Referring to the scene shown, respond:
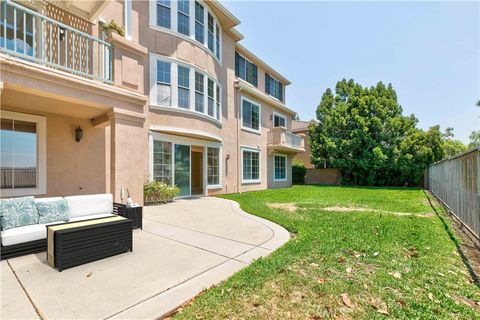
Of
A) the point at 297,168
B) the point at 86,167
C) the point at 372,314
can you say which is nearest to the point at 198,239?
the point at 372,314

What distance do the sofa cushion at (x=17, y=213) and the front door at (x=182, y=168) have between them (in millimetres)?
6887

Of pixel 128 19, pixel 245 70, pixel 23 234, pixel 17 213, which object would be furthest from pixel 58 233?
pixel 245 70

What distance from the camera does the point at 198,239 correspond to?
5051 millimetres

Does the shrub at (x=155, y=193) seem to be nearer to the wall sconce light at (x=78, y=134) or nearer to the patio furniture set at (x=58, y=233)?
the wall sconce light at (x=78, y=134)

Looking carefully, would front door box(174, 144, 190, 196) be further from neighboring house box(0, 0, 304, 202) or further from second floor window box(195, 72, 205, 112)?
second floor window box(195, 72, 205, 112)

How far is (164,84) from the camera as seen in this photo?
1070 cm

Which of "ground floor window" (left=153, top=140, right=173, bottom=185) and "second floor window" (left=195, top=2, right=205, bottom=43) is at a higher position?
"second floor window" (left=195, top=2, right=205, bottom=43)

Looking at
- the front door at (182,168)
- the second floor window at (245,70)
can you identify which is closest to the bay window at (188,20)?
the second floor window at (245,70)

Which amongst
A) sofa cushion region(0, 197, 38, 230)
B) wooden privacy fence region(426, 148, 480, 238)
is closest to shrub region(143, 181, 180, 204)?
sofa cushion region(0, 197, 38, 230)

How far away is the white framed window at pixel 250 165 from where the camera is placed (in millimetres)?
16125

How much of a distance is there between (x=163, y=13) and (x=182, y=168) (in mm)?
7246

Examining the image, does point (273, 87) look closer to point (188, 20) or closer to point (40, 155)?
point (188, 20)

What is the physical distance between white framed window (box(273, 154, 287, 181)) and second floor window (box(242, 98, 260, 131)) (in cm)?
354

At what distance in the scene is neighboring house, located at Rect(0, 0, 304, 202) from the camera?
21.1ft
